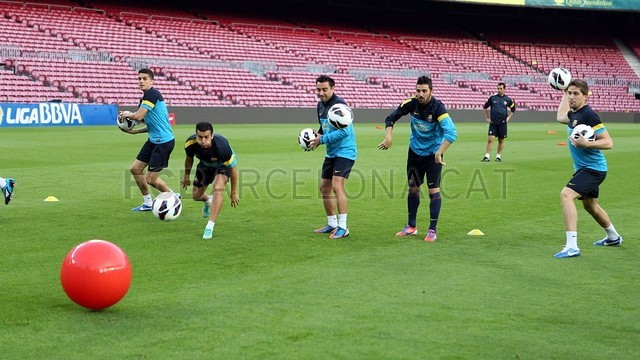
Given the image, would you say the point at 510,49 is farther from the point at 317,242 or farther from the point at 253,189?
the point at 317,242

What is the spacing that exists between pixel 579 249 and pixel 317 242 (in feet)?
10.2

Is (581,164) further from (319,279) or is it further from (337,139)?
(319,279)

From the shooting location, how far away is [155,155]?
40.5ft

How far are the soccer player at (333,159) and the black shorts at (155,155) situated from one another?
2772mm

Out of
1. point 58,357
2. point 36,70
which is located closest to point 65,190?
point 58,357

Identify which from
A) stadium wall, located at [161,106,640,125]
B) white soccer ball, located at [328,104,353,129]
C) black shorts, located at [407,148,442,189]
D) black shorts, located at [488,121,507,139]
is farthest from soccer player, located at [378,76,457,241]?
stadium wall, located at [161,106,640,125]

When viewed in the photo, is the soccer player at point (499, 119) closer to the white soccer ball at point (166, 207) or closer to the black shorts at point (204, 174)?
the black shorts at point (204, 174)

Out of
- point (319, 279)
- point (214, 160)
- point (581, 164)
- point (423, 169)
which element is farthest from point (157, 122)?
point (581, 164)

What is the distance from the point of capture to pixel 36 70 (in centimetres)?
3719

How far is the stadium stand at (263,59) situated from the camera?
3875 cm

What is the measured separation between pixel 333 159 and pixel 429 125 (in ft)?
4.41

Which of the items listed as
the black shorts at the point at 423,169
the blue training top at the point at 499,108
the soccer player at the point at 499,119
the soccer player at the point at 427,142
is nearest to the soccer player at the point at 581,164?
the soccer player at the point at 427,142

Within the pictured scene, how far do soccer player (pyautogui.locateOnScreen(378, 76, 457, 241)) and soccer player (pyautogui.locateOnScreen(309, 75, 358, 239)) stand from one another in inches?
23.1

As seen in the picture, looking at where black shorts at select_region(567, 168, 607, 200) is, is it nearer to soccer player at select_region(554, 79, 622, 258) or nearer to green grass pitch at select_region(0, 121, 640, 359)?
soccer player at select_region(554, 79, 622, 258)
